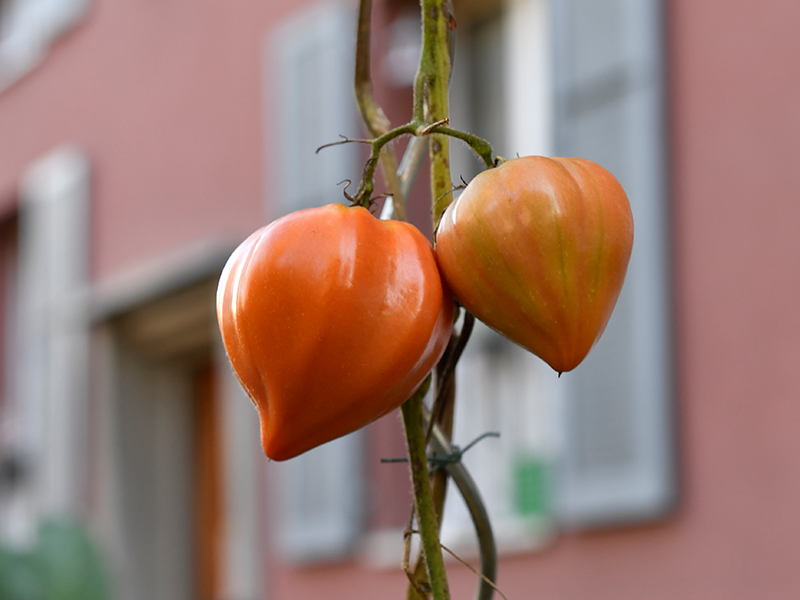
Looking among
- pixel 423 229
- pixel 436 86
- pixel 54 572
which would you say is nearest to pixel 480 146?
pixel 436 86

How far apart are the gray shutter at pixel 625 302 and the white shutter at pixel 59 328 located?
2.85 meters

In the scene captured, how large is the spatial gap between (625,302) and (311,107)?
1.62 m

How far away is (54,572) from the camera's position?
5.21ft

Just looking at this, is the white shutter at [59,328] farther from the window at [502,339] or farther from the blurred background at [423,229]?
the window at [502,339]

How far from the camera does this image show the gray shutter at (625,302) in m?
2.78

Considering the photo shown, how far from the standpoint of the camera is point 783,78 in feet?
8.66

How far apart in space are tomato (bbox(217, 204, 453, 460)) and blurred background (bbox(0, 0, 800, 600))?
4.30ft

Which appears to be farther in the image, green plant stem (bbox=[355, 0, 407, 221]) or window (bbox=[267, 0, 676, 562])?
window (bbox=[267, 0, 676, 562])

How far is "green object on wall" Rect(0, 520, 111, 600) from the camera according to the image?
1.56m

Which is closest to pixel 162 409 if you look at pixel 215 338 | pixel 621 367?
pixel 215 338

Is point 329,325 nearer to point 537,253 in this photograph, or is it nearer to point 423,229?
point 537,253

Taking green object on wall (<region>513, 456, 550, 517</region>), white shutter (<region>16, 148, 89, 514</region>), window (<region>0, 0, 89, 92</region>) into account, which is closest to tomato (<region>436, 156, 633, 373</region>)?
green object on wall (<region>513, 456, 550, 517</region>)

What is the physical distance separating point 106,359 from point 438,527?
506cm

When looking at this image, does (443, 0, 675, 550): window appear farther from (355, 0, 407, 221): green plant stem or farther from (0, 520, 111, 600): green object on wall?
(355, 0, 407, 221): green plant stem
